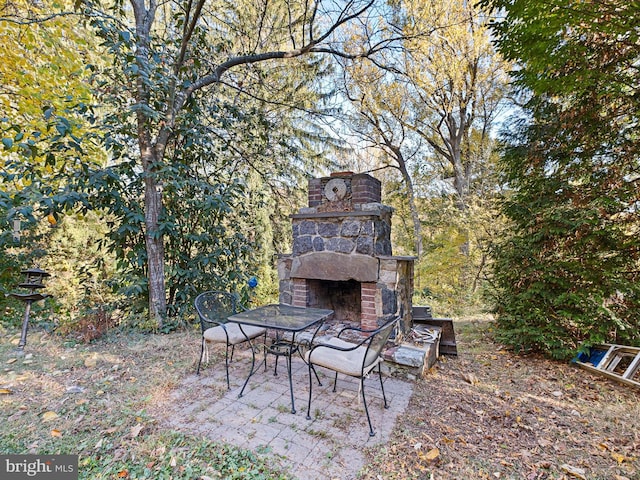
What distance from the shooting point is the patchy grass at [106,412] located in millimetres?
1635

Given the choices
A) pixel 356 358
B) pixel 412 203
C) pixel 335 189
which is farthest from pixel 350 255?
pixel 412 203

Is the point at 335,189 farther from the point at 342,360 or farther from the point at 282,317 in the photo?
the point at 342,360

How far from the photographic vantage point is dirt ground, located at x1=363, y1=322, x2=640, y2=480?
169 cm

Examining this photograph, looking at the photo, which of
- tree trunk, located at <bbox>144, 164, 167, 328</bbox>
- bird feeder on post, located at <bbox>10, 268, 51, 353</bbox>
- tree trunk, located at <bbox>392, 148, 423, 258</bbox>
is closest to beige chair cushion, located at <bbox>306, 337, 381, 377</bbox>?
tree trunk, located at <bbox>144, 164, 167, 328</bbox>

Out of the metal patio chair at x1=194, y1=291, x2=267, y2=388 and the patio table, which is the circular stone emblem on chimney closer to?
the patio table

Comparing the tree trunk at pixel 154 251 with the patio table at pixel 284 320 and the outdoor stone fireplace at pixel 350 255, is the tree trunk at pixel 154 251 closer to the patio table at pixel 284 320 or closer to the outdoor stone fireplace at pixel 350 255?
the outdoor stone fireplace at pixel 350 255

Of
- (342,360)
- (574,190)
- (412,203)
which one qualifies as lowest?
(342,360)

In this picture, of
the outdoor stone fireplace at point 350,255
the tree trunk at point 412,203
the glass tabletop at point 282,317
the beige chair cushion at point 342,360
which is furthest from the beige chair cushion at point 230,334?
the tree trunk at point 412,203

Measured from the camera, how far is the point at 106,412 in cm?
211

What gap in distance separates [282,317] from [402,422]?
1.27m

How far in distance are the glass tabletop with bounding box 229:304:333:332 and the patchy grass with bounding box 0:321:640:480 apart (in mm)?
646

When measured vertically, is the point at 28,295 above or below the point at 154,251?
below

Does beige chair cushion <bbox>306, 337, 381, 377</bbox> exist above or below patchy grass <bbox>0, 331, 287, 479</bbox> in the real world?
above

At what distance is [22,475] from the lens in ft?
5.12
